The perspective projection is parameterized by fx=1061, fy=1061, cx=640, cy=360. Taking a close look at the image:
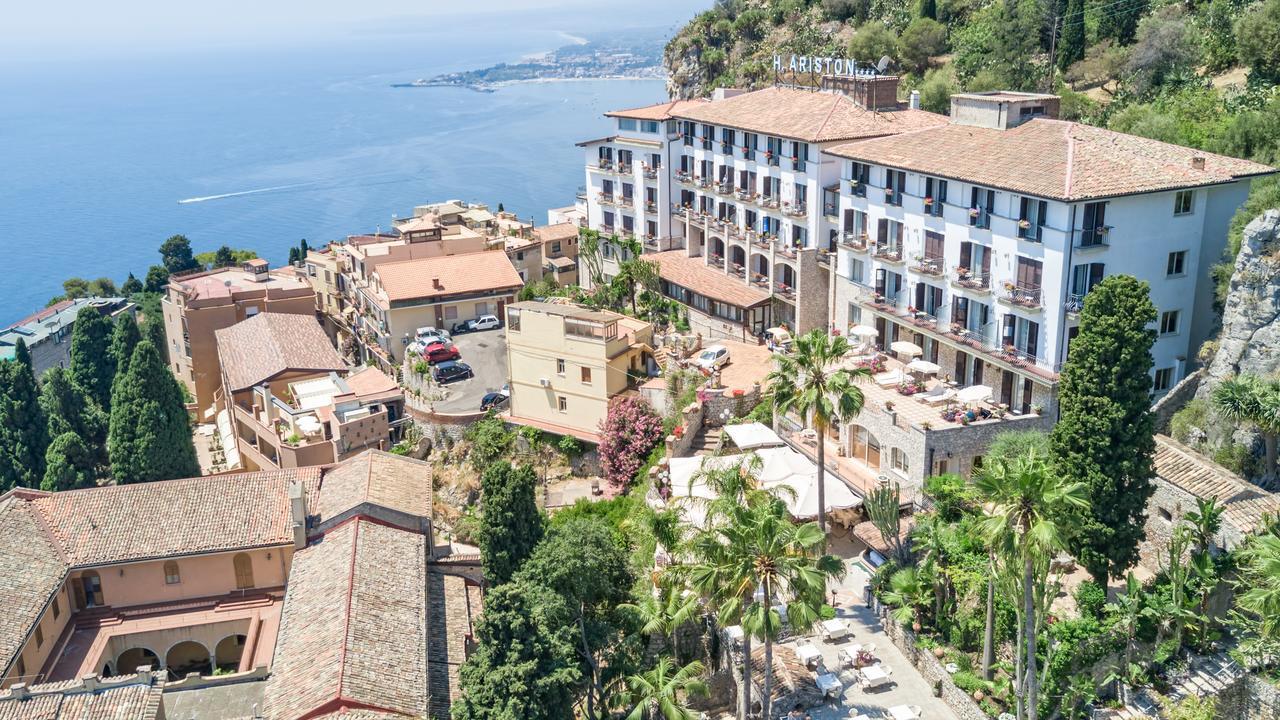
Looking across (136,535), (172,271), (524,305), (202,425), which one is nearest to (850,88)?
(524,305)

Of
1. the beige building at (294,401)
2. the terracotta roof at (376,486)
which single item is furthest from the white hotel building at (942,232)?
the beige building at (294,401)

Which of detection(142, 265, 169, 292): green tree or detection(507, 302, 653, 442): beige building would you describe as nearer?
detection(507, 302, 653, 442): beige building

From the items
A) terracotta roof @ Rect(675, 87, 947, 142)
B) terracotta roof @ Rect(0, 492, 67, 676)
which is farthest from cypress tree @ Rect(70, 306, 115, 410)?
terracotta roof @ Rect(675, 87, 947, 142)

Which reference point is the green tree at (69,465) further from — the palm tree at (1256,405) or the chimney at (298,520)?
the palm tree at (1256,405)

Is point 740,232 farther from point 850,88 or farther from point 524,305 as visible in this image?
point 524,305

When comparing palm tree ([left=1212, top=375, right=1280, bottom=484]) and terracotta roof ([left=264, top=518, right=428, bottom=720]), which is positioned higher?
palm tree ([left=1212, top=375, right=1280, bottom=484])

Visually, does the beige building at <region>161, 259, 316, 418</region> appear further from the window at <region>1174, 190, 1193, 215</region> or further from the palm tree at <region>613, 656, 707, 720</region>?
the window at <region>1174, 190, 1193, 215</region>

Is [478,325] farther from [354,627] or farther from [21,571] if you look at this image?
[354,627]
